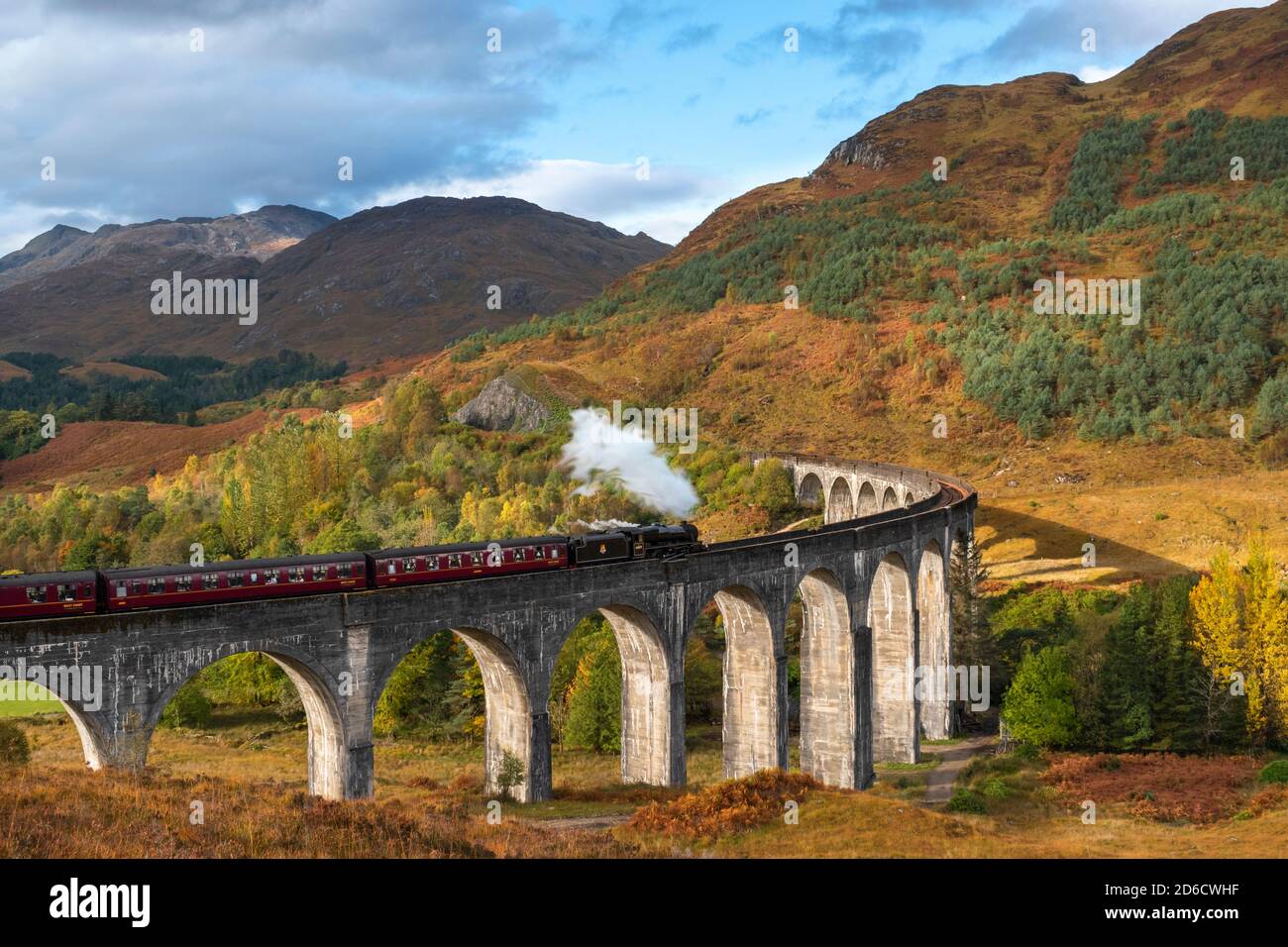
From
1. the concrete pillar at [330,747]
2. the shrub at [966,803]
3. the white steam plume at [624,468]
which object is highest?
the white steam plume at [624,468]

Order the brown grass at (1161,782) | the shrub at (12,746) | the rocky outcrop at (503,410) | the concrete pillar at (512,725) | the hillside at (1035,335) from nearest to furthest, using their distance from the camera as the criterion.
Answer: the concrete pillar at (512,725) → the shrub at (12,746) → the brown grass at (1161,782) → the hillside at (1035,335) → the rocky outcrop at (503,410)

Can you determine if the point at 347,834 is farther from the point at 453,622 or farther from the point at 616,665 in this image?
the point at 616,665

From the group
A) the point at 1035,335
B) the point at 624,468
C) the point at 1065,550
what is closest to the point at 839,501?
the point at 1065,550

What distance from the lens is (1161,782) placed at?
44500mm

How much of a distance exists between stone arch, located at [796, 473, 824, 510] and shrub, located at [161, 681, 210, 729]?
56064 mm

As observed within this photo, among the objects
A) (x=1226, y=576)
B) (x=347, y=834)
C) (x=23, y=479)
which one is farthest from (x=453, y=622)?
(x=23, y=479)

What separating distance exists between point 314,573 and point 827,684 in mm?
25013

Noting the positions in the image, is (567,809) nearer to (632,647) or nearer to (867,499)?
(632,647)

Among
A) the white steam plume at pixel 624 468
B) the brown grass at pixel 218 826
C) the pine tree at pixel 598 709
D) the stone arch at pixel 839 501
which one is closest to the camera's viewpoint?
the brown grass at pixel 218 826

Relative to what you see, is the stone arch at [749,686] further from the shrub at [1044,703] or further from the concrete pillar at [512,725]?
the shrub at [1044,703]

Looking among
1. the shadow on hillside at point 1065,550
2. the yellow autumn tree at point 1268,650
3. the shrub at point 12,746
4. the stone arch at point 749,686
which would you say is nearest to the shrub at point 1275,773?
the yellow autumn tree at point 1268,650

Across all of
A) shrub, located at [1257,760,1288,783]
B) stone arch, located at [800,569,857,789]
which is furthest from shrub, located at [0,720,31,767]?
shrub, located at [1257,760,1288,783]

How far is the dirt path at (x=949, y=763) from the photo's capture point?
146ft

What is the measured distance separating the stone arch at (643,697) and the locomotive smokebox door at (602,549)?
6.39 feet
